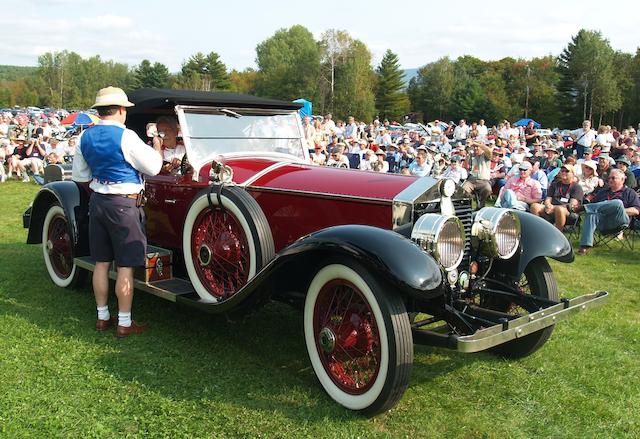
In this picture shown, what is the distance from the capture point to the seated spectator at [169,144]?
5.07m

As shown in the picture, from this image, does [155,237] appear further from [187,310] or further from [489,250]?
[489,250]

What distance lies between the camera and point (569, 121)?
5059 centimetres

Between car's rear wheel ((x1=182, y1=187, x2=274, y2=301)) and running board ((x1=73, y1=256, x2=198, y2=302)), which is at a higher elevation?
car's rear wheel ((x1=182, y1=187, x2=274, y2=301))

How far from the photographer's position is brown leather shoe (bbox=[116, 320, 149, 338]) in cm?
441

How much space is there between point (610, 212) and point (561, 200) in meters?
1.01

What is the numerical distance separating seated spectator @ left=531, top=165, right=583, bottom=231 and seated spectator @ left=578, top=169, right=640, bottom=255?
41 cm

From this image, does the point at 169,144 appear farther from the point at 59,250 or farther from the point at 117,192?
the point at 59,250

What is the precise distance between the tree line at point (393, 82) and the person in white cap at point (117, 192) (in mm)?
46664

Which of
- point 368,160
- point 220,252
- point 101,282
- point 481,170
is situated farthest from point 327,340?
point 368,160

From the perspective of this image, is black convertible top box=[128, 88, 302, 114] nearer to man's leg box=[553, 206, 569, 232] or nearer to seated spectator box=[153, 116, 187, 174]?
seated spectator box=[153, 116, 187, 174]

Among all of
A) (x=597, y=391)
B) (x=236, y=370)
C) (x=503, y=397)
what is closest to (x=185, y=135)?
(x=236, y=370)

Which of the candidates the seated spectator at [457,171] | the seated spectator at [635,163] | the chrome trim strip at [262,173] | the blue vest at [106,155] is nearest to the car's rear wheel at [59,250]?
the blue vest at [106,155]

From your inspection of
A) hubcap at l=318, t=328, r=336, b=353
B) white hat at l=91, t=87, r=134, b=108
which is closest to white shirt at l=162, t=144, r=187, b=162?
white hat at l=91, t=87, r=134, b=108

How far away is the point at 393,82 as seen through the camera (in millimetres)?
66125
